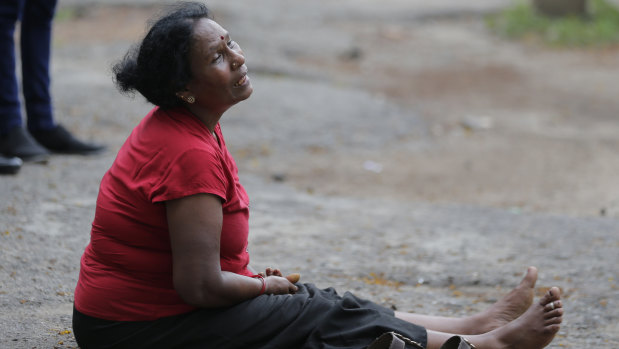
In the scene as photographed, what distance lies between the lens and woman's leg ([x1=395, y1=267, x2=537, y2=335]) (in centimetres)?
276

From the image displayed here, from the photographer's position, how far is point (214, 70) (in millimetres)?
2389

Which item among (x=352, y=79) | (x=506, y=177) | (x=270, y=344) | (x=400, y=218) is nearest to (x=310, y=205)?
(x=400, y=218)

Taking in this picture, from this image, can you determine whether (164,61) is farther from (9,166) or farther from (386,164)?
(386,164)

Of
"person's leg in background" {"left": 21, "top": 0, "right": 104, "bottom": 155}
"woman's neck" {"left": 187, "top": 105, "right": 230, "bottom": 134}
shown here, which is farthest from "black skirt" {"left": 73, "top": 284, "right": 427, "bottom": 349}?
"person's leg in background" {"left": 21, "top": 0, "right": 104, "bottom": 155}

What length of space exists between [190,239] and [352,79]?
280 inches

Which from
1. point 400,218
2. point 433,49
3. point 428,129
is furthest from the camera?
point 433,49

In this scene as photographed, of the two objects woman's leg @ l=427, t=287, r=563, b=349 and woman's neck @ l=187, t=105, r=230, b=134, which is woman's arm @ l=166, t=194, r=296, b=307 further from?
woman's leg @ l=427, t=287, r=563, b=349

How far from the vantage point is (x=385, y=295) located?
139 inches

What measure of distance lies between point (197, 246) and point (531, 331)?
1.15 metres

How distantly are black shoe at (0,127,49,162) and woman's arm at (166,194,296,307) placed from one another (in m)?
2.92

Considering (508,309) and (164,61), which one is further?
(508,309)

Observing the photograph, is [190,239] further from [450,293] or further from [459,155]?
[459,155]

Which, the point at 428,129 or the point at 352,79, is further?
the point at 352,79

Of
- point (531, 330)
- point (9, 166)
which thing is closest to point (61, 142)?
point (9, 166)
